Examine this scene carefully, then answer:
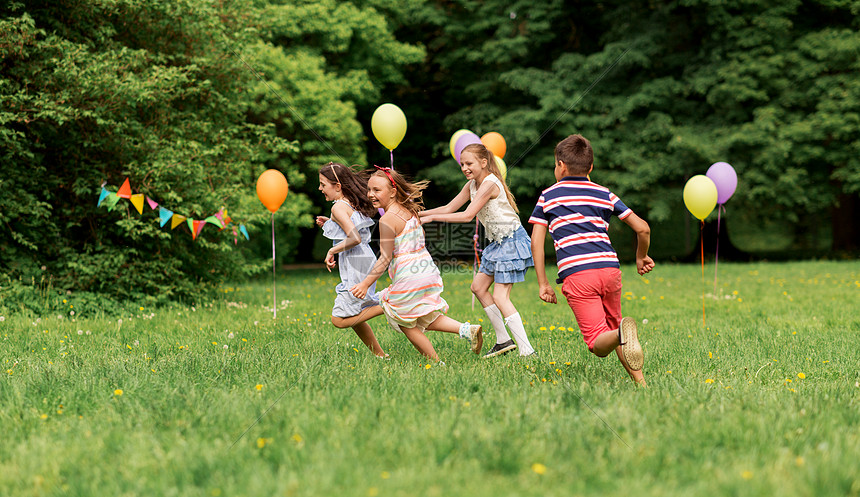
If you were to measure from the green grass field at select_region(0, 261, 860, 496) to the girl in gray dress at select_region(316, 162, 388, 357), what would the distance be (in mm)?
332

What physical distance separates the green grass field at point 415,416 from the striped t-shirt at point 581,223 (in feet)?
2.62

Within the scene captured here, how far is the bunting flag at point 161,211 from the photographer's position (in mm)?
8039

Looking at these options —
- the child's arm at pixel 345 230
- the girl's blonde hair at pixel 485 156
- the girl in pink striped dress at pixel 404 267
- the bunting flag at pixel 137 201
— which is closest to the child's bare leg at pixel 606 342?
the girl in pink striped dress at pixel 404 267

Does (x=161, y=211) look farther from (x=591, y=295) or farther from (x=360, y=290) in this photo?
(x=591, y=295)

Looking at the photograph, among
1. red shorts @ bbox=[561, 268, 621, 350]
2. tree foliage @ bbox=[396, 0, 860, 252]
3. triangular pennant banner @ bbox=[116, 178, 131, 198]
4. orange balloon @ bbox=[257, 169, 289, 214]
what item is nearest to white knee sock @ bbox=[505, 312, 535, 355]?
red shorts @ bbox=[561, 268, 621, 350]

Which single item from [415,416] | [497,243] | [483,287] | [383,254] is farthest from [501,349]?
[415,416]

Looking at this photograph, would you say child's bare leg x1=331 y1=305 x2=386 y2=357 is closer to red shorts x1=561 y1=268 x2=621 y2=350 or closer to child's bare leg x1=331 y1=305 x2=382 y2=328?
child's bare leg x1=331 y1=305 x2=382 y2=328

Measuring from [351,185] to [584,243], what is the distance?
6.94 feet

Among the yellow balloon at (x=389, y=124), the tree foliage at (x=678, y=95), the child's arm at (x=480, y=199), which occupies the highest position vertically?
the tree foliage at (x=678, y=95)

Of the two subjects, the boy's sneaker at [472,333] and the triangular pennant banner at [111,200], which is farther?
the triangular pennant banner at [111,200]

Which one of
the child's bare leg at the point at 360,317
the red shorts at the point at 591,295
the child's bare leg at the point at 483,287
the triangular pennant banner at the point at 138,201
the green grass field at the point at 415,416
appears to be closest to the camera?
the green grass field at the point at 415,416

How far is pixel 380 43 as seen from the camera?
17547 millimetres

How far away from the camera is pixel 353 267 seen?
213 inches

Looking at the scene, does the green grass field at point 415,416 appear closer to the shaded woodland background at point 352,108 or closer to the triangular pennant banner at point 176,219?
the triangular pennant banner at point 176,219
